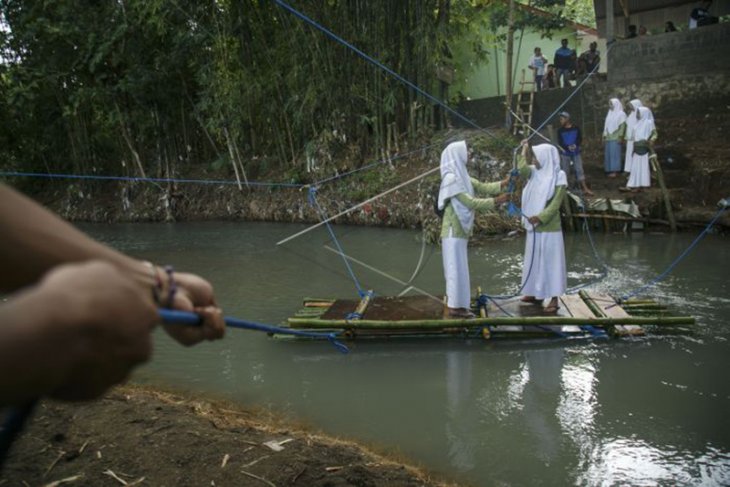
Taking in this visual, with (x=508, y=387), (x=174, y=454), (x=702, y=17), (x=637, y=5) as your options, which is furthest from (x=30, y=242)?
(x=637, y=5)

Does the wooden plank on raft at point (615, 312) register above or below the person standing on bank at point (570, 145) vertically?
below

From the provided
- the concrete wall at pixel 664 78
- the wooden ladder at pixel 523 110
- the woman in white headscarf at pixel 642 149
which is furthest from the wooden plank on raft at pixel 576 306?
the concrete wall at pixel 664 78

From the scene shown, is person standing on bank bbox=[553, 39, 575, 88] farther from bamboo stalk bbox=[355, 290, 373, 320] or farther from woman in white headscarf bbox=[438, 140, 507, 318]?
bamboo stalk bbox=[355, 290, 373, 320]

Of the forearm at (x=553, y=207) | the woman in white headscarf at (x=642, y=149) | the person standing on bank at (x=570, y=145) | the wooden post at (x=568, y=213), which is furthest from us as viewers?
the person standing on bank at (x=570, y=145)

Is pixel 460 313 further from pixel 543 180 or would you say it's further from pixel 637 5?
pixel 637 5

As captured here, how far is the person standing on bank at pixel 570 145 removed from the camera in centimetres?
1100

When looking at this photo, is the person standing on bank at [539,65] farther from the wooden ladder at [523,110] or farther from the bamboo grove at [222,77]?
the bamboo grove at [222,77]

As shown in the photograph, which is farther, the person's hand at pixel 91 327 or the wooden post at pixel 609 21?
the wooden post at pixel 609 21

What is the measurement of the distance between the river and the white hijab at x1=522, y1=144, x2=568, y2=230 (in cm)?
146

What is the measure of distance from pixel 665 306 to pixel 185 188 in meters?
13.6

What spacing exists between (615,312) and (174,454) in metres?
4.43

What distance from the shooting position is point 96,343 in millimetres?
851

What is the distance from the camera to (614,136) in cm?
1170

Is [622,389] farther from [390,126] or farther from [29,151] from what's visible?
[29,151]
